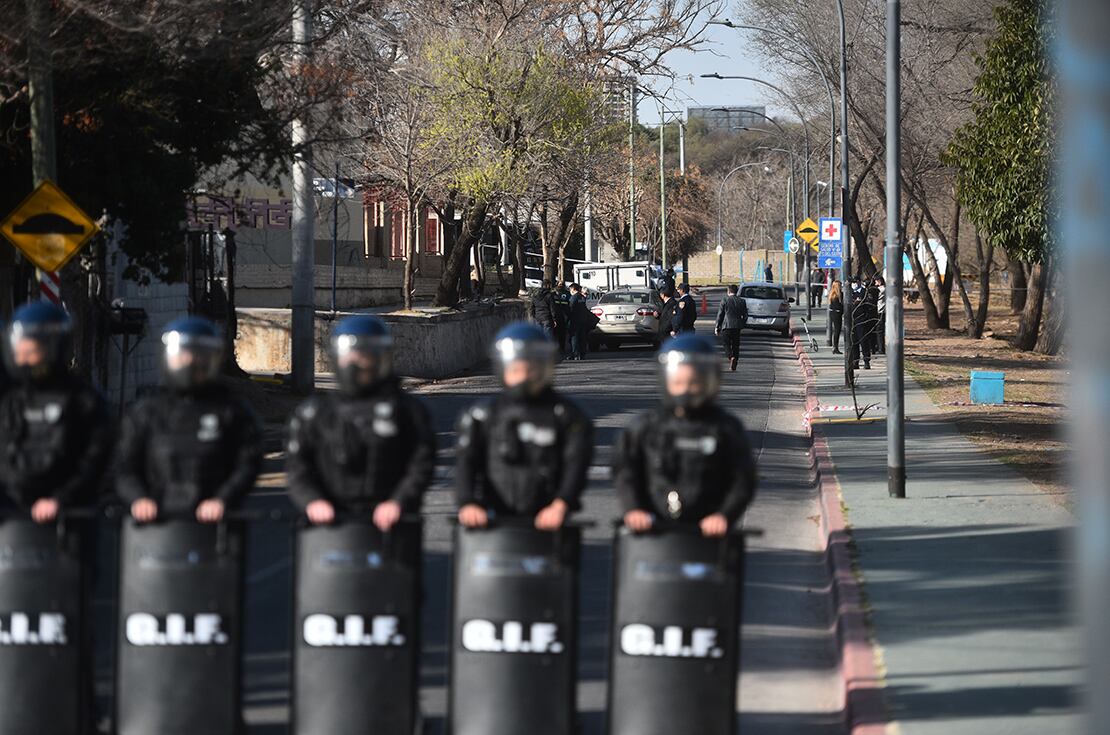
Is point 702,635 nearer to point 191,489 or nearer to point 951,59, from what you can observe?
point 191,489

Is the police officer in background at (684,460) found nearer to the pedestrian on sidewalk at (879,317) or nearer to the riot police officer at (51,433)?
the riot police officer at (51,433)

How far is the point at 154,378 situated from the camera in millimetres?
24562

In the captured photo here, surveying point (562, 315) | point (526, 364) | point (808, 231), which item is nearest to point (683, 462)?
point (526, 364)

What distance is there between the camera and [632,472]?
19.4ft

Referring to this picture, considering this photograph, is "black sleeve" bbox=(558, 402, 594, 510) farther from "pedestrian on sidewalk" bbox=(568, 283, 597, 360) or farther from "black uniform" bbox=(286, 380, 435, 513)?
"pedestrian on sidewalk" bbox=(568, 283, 597, 360)

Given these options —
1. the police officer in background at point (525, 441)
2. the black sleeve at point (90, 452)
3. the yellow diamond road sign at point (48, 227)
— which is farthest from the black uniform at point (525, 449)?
the yellow diamond road sign at point (48, 227)

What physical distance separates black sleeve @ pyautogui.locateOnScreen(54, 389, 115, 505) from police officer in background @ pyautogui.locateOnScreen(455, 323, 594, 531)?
147 centimetres

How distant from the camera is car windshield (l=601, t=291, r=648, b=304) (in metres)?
39.2

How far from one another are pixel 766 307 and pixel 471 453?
136 feet

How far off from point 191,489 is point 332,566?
0.67 meters

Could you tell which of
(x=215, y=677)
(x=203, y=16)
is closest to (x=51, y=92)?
(x=203, y=16)

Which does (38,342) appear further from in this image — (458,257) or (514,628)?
(458,257)

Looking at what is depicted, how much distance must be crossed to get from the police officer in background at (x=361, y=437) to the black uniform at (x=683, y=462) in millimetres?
790

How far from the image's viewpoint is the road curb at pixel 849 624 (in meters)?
7.05
